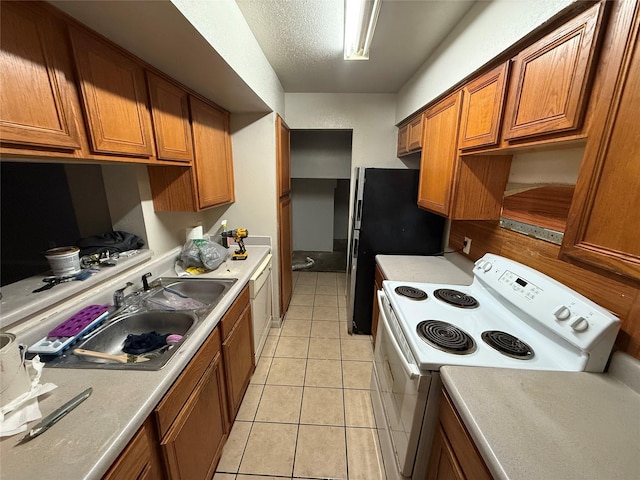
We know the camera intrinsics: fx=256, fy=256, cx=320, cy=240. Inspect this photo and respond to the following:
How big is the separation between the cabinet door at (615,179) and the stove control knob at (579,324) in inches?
10.8

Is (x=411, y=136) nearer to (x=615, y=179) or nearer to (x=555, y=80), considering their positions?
(x=555, y=80)

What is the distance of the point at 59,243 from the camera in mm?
1312

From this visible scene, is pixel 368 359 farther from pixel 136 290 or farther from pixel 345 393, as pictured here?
pixel 136 290

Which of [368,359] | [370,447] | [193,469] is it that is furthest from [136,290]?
[368,359]

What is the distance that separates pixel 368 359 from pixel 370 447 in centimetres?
76

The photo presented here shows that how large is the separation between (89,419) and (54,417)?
84 millimetres

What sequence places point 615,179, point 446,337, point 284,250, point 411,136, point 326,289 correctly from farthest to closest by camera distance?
point 326,289
point 284,250
point 411,136
point 446,337
point 615,179

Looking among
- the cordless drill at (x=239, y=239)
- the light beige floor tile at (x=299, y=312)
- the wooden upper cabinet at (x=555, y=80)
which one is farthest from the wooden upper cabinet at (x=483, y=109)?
the light beige floor tile at (x=299, y=312)

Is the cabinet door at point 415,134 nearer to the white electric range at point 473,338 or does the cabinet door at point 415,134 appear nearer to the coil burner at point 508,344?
the white electric range at point 473,338

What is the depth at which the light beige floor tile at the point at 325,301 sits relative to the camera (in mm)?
3131

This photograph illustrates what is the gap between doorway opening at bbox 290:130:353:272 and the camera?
12.5 ft

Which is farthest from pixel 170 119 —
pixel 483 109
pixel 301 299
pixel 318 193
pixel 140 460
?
pixel 318 193

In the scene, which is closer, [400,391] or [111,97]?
[111,97]

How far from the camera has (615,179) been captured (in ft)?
2.23
